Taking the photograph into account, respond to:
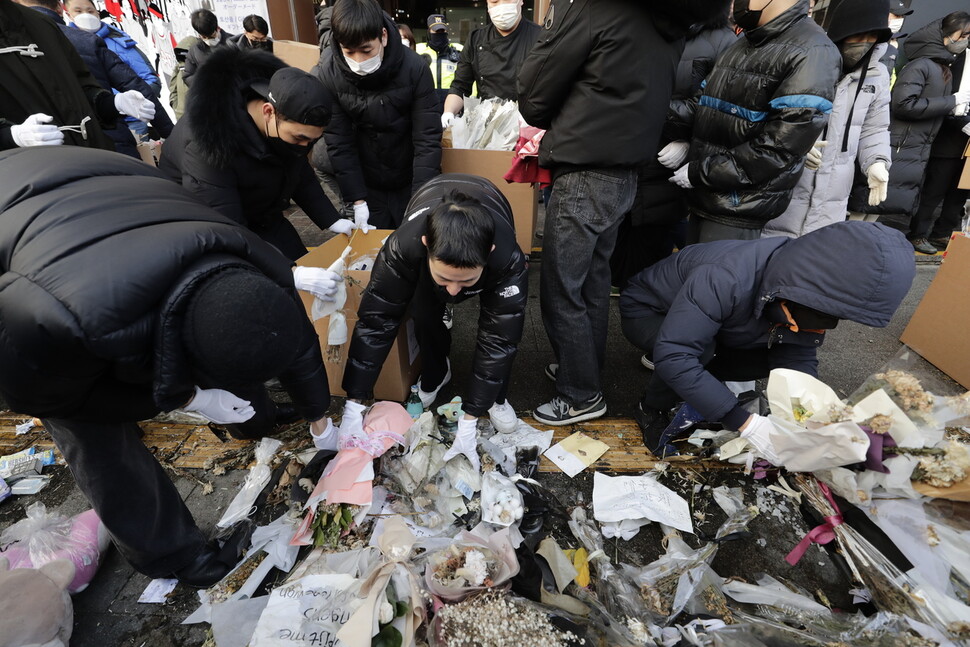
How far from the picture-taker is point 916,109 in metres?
3.92

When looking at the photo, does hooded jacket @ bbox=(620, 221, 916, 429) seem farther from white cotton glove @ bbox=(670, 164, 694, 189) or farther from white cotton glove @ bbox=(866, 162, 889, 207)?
white cotton glove @ bbox=(866, 162, 889, 207)

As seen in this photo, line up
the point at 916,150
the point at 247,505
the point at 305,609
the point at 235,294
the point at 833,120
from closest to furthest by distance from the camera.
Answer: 1. the point at 235,294
2. the point at 305,609
3. the point at 247,505
4. the point at 833,120
5. the point at 916,150

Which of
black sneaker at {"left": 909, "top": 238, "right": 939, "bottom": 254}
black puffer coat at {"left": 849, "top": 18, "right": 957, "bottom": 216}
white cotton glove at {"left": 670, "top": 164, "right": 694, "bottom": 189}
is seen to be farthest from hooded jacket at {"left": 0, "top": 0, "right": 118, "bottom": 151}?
black sneaker at {"left": 909, "top": 238, "right": 939, "bottom": 254}

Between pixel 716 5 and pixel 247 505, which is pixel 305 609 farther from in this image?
pixel 716 5

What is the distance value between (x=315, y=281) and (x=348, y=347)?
51cm

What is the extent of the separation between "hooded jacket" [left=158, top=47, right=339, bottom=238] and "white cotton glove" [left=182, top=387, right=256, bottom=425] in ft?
2.63

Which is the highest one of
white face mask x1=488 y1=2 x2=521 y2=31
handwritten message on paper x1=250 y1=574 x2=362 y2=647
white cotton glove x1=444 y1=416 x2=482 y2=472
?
white face mask x1=488 y1=2 x2=521 y2=31

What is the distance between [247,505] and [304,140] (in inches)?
60.3

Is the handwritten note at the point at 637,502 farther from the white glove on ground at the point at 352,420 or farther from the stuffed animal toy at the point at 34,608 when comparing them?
the stuffed animal toy at the point at 34,608

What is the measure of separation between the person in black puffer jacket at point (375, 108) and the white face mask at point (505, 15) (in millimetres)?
981

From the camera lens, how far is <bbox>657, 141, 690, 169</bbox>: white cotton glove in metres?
2.52

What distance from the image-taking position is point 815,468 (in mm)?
1484

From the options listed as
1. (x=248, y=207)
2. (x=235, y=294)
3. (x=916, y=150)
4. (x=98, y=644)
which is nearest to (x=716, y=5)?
(x=235, y=294)

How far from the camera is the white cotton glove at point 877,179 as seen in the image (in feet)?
9.23
